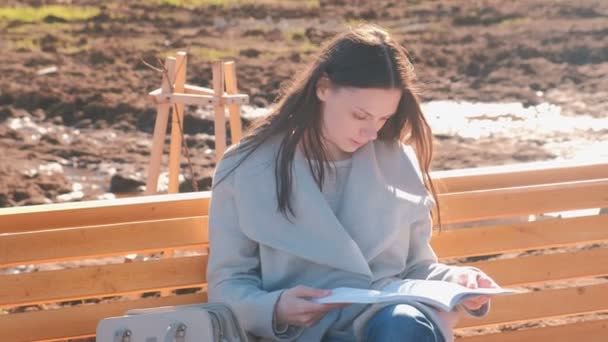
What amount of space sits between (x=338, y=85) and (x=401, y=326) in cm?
59

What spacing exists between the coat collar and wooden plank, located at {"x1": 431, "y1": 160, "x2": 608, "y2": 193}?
16.9 inches

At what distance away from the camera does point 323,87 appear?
321 cm

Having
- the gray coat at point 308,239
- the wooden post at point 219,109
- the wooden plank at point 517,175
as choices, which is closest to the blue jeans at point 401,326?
the gray coat at point 308,239

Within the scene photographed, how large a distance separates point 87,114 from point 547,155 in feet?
11.1

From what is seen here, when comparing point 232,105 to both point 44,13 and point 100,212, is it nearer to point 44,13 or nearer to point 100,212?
point 100,212

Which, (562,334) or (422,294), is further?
(562,334)

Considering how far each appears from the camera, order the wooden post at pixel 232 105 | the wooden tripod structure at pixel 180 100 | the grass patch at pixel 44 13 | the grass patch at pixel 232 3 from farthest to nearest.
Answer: the grass patch at pixel 232 3 < the grass patch at pixel 44 13 < the wooden post at pixel 232 105 < the wooden tripod structure at pixel 180 100

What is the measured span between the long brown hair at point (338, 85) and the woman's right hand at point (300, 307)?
26 cm

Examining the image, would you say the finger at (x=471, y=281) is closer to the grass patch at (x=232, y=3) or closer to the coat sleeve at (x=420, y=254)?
the coat sleeve at (x=420, y=254)

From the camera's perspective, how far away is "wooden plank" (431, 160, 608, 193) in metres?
3.79

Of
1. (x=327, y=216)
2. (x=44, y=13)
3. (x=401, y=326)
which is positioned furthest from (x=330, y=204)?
(x=44, y=13)

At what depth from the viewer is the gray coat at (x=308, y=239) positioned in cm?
319

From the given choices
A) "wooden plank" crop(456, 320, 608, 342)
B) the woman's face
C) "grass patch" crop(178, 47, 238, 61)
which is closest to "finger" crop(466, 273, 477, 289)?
the woman's face

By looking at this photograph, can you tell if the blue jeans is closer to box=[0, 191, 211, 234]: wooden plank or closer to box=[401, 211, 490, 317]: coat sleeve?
box=[401, 211, 490, 317]: coat sleeve
